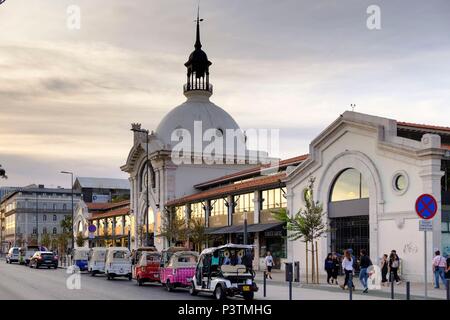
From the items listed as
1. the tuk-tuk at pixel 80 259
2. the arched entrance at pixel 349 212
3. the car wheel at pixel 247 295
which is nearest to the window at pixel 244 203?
the tuk-tuk at pixel 80 259

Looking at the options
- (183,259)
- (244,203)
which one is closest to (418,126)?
(183,259)

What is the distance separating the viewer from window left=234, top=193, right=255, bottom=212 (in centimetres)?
5484

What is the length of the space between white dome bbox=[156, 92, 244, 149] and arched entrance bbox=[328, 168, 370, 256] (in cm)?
3575

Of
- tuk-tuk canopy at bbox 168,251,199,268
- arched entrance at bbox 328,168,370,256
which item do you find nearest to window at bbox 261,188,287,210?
arched entrance at bbox 328,168,370,256

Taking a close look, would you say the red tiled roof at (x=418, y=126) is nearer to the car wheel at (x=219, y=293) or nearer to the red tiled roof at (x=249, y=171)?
the red tiled roof at (x=249, y=171)

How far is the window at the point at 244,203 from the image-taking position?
54844 mm

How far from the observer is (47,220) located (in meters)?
158

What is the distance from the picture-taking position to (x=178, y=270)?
31141mm

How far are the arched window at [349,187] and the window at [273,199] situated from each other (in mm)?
6686

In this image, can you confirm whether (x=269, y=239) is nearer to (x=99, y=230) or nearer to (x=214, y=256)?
(x=214, y=256)

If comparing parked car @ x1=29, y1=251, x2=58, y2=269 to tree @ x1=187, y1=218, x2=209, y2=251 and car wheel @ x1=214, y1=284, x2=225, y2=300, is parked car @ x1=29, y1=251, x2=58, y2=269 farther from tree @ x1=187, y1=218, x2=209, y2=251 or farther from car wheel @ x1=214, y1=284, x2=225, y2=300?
car wheel @ x1=214, y1=284, x2=225, y2=300

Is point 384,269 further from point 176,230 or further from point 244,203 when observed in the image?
point 176,230

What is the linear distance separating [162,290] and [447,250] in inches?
555
